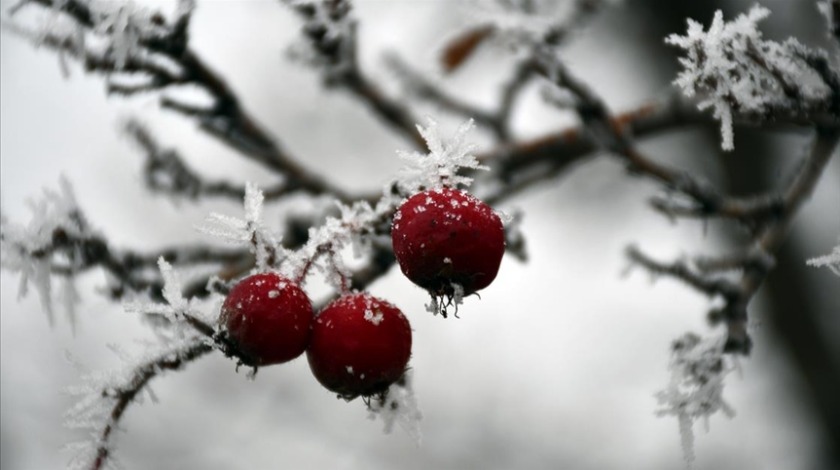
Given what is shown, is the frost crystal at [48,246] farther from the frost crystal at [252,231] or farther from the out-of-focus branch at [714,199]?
the out-of-focus branch at [714,199]

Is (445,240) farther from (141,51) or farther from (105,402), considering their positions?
(141,51)

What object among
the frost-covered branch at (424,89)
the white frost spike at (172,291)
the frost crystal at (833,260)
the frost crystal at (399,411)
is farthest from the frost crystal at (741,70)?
the frost-covered branch at (424,89)

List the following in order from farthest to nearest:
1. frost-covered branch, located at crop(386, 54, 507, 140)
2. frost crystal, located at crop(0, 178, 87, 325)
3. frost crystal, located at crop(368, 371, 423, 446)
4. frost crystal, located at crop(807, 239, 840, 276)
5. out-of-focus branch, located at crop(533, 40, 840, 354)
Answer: frost-covered branch, located at crop(386, 54, 507, 140) < out-of-focus branch, located at crop(533, 40, 840, 354) < frost crystal, located at crop(0, 178, 87, 325) < frost crystal, located at crop(368, 371, 423, 446) < frost crystal, located at crop(807, 239, 840, 276)

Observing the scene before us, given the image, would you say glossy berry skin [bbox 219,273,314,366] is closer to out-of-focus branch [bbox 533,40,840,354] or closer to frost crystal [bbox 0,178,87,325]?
frost crystal [bbox 0,178,87,325]

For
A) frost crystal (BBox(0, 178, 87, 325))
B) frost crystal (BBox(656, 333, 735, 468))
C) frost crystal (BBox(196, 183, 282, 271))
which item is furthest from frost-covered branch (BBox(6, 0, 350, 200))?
frost crystal (BBox(656, 333, 735, 468))

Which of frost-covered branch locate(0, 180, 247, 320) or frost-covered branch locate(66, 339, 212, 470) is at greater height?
frost-covered branch locate(0, 180, 247, 320)

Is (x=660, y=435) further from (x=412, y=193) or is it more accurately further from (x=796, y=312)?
(x=412, y=193)

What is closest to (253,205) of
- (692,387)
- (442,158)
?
(442,158)
